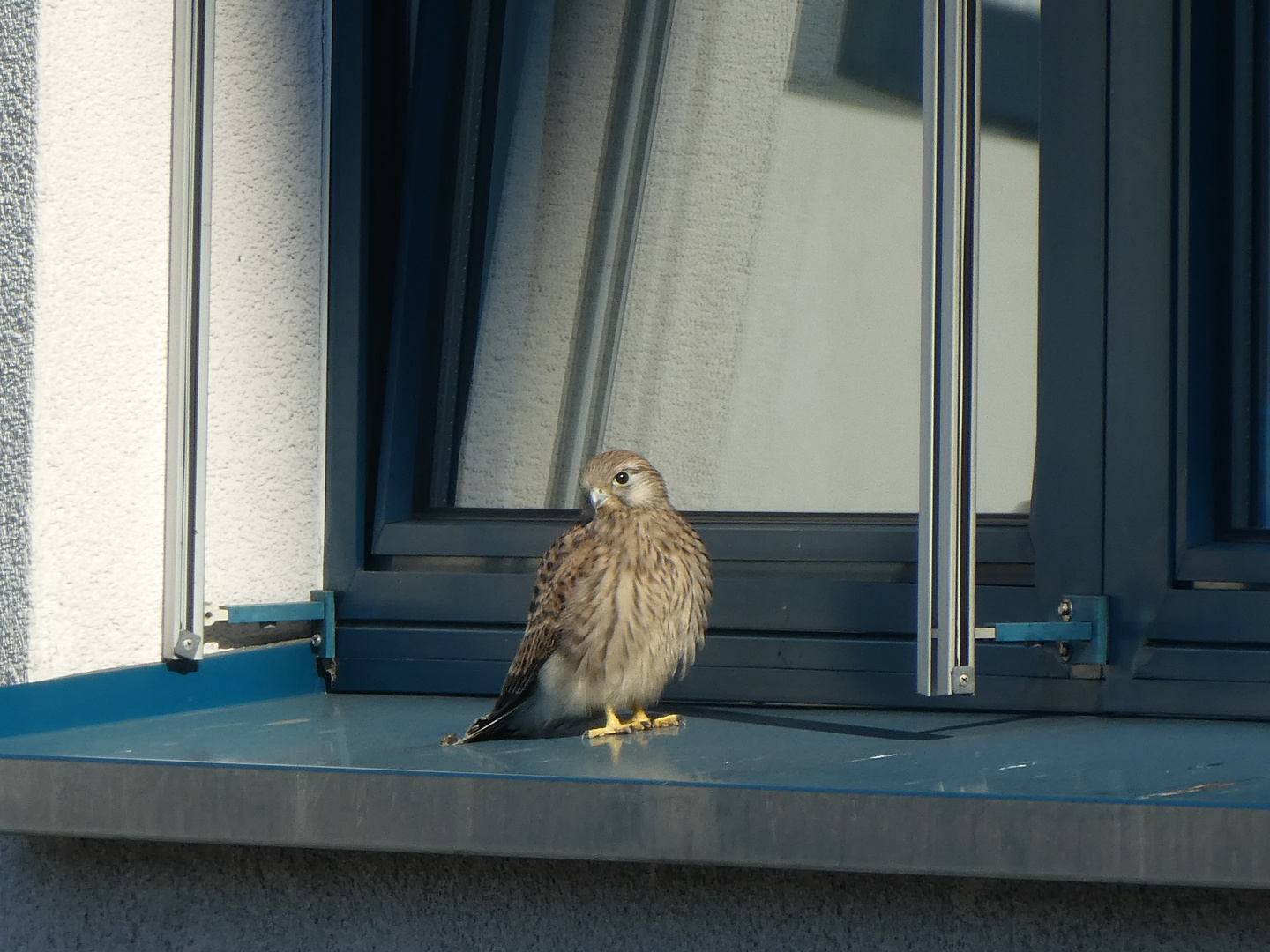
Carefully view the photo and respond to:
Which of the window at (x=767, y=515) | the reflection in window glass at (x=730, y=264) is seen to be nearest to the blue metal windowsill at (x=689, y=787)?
the window at (x=767, y=515)

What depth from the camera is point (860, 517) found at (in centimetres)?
225

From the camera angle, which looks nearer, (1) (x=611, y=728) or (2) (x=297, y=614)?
(1) (x=611, y=728)

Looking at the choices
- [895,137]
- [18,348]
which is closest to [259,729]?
[18,348]

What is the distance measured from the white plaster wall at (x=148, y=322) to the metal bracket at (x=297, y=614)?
0.03 m

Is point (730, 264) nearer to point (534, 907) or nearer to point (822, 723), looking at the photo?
point (822, 723)

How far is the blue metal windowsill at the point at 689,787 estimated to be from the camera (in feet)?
4.74

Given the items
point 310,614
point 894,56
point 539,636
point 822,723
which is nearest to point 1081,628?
point 822,723

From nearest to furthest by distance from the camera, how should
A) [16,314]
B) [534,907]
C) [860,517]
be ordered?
1. [534,907]
2. [16,314]
3. [860,517]

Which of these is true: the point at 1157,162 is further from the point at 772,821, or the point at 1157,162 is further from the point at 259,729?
the point at 259,729

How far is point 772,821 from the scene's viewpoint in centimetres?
152

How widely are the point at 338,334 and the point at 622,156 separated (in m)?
0.54

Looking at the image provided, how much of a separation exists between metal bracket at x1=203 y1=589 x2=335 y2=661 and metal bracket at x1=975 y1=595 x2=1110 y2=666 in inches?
39.7

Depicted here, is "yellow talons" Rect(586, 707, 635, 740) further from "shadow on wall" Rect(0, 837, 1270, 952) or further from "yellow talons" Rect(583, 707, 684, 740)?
"shadow on wall" Rect(0, 837, 1270, 952)

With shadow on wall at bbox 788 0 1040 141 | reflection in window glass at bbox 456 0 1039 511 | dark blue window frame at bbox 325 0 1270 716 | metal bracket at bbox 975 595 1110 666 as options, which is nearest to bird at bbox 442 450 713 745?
dark blue window frame at bbox 325 0 1270 716
